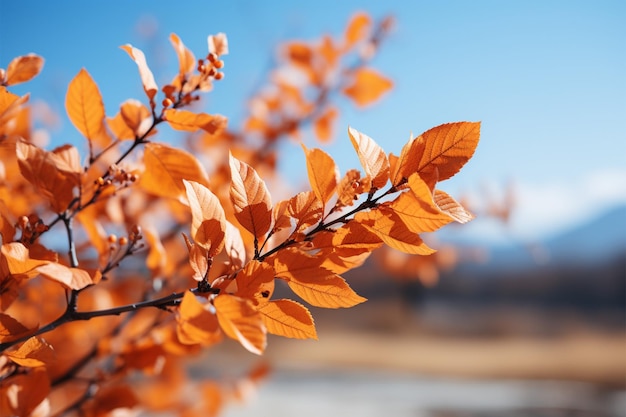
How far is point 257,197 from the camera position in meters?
0.36

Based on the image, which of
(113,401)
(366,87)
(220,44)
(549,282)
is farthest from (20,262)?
(549,282)

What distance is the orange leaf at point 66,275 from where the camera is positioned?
0.32 meters

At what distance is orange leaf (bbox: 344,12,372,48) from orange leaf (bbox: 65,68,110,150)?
698 mm

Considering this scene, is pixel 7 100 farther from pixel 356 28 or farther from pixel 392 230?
pixel 356 28

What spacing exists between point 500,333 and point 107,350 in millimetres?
10584

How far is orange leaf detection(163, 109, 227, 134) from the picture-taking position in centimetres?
45

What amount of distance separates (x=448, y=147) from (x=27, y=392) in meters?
0.46

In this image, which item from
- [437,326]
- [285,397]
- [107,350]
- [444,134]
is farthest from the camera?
[437,326]

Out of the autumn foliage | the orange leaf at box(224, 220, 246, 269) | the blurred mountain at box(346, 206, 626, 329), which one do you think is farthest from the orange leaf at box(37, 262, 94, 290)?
the blurred mountain at box(346, 206, 626, 329)

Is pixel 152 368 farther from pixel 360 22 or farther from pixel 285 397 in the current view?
pixel 285 397

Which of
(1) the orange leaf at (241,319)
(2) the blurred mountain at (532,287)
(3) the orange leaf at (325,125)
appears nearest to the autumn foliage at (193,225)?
(1) the orange leaf at (241,319)

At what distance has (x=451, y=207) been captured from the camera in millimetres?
336

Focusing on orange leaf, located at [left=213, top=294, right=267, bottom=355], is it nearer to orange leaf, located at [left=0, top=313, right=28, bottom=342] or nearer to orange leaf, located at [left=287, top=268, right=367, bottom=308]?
orange leaf, located at [left=287, top=268, right=367, bottom=308]

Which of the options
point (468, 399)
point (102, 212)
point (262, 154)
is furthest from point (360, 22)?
point (468, 399)
